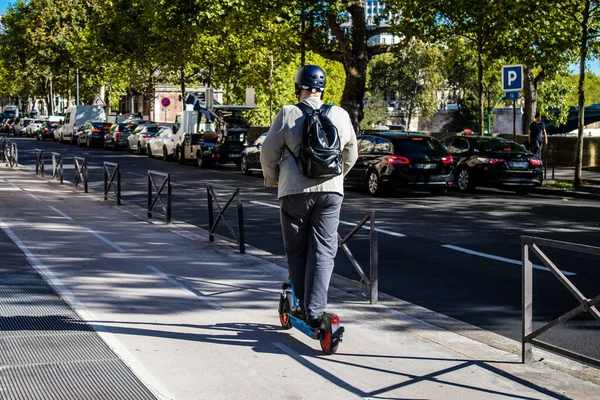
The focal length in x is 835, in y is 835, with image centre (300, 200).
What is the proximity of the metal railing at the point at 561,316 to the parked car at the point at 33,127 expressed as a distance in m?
67.0

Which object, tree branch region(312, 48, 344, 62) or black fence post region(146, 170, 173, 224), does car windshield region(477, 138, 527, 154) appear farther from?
tree branch region(312, 48, 344, 62)

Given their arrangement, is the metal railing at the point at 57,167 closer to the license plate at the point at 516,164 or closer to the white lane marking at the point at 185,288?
the license plate at the point at 516,164

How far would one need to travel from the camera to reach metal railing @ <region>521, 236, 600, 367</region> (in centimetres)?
509

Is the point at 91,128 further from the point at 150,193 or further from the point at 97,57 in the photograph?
the point at 150,193

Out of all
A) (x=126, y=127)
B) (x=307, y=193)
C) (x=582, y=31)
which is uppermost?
(x=582, y=31)

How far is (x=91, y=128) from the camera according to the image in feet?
164

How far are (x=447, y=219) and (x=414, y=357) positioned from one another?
30.2ft

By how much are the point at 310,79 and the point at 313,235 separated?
1077 millimetres

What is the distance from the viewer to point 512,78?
23.0 metres

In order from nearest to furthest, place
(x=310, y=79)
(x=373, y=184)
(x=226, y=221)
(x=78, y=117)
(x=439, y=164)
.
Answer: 1. (x=310, y=79)
2. (x=226, y=221)
3. (x=439, y=164)
4. (x=373, y=184)
5. (x=78, y=117)

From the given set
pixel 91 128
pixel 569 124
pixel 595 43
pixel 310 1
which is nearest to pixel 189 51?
pixel 91 128

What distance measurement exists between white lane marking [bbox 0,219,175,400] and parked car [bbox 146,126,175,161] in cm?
2589

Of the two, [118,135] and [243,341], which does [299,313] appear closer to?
[243,341]

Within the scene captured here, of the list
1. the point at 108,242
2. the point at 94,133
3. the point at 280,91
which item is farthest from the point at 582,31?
the point at 280,91
